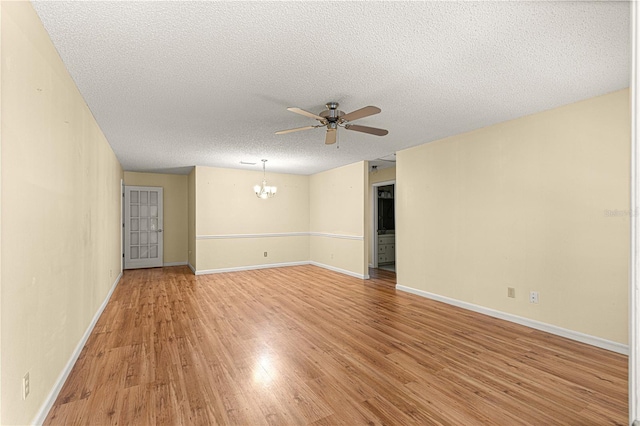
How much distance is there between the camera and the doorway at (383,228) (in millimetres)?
7668

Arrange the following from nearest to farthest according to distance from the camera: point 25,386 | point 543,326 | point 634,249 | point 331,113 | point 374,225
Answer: point 634,249, point 25,386, point 331,113, point 543,326, point 374,225

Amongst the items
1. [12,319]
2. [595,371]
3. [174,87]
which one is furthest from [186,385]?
[595,371]

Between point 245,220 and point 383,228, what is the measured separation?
3.55 meters

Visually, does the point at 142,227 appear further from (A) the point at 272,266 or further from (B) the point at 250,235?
(A) the point at 272,266

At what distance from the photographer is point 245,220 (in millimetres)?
7414

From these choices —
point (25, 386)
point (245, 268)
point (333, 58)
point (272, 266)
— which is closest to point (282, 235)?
point (272, 266)

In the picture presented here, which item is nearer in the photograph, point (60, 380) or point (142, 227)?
point (60, 380)

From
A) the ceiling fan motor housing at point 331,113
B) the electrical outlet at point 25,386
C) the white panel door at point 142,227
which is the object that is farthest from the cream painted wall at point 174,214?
the electrical outlet at point 25,386

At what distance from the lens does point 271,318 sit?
151 inches

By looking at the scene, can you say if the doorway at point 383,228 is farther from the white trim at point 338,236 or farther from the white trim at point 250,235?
the white trim at point 250,235

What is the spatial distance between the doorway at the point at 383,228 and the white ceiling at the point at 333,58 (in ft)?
13.1

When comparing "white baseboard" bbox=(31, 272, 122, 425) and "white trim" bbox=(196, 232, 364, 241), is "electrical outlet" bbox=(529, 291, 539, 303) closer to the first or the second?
"white trim" bbox=(196, 232, 364, 241)

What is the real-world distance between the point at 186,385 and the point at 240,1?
2659 mm

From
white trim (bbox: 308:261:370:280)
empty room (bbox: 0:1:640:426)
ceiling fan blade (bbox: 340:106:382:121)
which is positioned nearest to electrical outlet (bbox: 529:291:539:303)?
empty room (bbox: 0:1:640:426)
